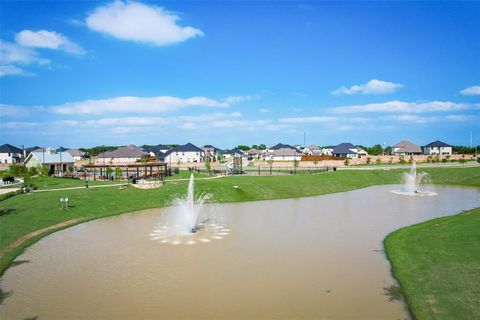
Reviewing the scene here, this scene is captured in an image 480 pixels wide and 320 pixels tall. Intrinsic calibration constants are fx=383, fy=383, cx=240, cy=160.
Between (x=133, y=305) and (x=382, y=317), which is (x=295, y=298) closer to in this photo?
(x=382, y=317)

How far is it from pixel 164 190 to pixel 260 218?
1683cm

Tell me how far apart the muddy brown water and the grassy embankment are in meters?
3.11

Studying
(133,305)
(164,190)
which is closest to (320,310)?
(133,305)

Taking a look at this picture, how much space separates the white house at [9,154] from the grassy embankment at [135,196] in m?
104

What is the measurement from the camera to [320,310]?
52.4 feet

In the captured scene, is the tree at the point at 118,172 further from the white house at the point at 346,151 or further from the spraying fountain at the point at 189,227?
the white house at the point at 346,151

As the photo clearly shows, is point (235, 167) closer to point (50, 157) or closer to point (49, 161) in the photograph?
point (49, 161)

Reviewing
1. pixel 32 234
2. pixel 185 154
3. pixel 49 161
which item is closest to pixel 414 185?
pixel 32 234

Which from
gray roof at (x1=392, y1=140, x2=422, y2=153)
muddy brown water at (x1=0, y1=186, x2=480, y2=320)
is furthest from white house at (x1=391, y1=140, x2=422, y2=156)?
muddy brown water at (x1=0, y1=186, x2=480, y2=320)

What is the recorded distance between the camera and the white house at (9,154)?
131 m

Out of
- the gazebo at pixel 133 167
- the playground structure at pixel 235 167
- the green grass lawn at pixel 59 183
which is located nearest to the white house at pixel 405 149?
the playground structure at pixel 235 167

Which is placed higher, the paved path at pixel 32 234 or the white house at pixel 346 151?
the white house at pixel 346 151

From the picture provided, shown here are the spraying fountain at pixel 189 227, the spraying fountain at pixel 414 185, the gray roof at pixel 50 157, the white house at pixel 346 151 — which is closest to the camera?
the spraying fountain at pixel 189 227

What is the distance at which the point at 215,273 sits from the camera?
20797 millimetres
